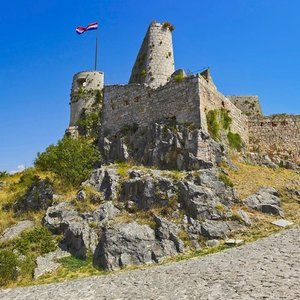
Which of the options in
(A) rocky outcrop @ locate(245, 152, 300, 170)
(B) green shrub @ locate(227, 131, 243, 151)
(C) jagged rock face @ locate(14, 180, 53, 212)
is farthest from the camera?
(B) green shrub @ locate(227, 131, 243, 151)

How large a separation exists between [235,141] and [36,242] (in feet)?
61.9

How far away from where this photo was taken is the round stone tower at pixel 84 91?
44719mm

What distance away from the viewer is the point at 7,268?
22000mm

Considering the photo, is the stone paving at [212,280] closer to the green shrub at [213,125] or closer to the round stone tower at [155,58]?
the green shrub at [213,125]

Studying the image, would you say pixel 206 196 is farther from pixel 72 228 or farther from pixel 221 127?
pixel 221 127

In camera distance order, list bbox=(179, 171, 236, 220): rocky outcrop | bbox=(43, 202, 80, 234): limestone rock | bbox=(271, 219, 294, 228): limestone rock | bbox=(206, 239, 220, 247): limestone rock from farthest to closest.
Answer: bbox=(43, 202, 80, 234): limestone rock → bbox=(179, 171, 236, 220): rocky outcrop → bbox=(271, 219, 294, 228): limestone rock → bbox=(206, 239, 220, 247): limestone rock

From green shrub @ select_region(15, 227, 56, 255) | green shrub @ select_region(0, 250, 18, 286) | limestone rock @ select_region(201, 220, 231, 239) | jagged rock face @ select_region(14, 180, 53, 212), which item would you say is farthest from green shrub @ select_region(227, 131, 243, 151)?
green shrub @ select_region(0, 250, 18, 286)

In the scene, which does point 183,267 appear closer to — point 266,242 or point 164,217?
point 266,242

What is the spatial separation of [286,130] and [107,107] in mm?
17301

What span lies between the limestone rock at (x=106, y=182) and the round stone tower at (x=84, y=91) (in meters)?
14.8

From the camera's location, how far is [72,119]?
45.2 metres

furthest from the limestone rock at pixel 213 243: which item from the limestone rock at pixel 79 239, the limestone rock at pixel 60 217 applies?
the limestone rock at pixel 60 217

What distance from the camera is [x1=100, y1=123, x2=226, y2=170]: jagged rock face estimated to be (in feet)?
101

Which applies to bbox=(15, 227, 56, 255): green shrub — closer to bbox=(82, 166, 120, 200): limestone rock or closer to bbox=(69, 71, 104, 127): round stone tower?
bbox=(82, 166, 120, 200): limestone rock
